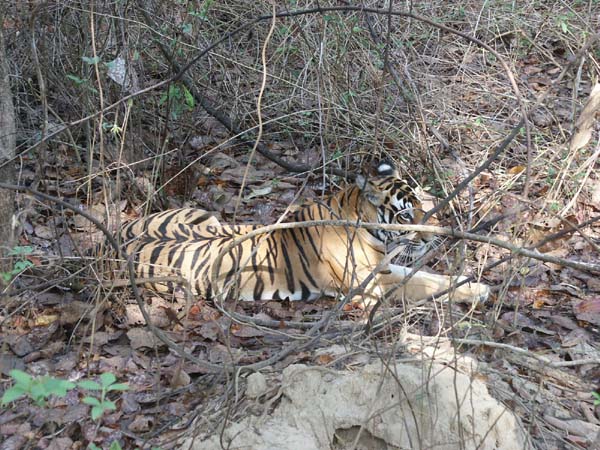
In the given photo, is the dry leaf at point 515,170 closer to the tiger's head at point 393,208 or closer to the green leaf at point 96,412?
the tiger's head at point 393,208

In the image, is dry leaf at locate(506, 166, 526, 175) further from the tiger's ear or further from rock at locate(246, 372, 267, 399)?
rock at locate(246, 372, 267, 399)

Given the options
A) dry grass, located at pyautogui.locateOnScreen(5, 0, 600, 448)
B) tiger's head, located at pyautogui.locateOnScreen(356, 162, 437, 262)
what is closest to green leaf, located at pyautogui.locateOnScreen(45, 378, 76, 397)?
dry grass, located at pyautogui.locateOnScreen(5, 0, 600, 448)

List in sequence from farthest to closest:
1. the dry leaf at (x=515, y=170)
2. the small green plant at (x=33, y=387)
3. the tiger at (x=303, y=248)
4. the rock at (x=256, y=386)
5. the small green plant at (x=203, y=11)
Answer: the dry leaf at (x=515, y=170), the small green plant at (x=203, y=11), the tiger at (x=303, y=248), the rock at (x=256, y=386), the small green plant at (x=33, y=387)

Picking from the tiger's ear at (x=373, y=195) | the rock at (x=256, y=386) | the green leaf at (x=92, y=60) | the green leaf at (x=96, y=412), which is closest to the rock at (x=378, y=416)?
the rock at (x=256, y=386)

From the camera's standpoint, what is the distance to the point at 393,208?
4980mm

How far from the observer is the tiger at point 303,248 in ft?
15.6

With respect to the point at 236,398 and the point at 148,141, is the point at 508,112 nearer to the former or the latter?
the point at 148,141

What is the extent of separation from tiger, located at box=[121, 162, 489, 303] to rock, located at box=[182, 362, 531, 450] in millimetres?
1637

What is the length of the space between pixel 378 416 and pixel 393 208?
217cm

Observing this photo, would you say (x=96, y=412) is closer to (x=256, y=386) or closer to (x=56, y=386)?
(x=56, y=386)

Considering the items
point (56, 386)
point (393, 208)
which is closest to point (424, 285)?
point (393, 208)

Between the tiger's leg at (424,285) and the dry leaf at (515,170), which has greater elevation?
the dry leaf at (515,170)

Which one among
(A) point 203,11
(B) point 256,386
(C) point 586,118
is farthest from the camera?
(A) point 203,11

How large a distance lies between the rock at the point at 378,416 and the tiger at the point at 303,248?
1637mm
